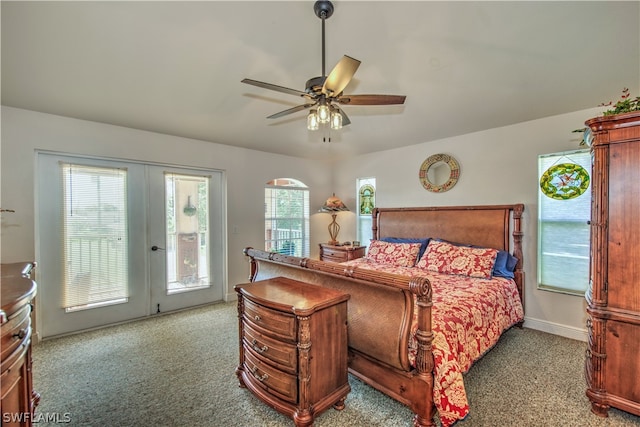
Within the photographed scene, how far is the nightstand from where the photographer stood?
464 centimetres

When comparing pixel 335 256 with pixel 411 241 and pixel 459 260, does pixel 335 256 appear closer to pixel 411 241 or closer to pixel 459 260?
pixel 411 241

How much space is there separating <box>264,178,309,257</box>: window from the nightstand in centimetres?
62

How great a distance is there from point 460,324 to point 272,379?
1.39 m

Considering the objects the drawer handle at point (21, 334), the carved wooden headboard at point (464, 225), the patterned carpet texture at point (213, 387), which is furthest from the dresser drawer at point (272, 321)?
the carved wooden headboard at point (464, 225)

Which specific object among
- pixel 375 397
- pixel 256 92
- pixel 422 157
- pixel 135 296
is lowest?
pixel 375 397

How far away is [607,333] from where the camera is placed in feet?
6.34

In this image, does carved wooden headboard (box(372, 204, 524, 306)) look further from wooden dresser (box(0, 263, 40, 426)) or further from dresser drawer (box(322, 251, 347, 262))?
wooden dresser (box(0, 263, 40, 426))

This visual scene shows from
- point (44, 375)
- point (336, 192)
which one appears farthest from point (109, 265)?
point (336, 192)

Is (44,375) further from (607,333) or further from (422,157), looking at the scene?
(422,157)

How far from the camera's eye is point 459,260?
3.30 metres

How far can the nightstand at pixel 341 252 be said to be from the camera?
15.2 feet

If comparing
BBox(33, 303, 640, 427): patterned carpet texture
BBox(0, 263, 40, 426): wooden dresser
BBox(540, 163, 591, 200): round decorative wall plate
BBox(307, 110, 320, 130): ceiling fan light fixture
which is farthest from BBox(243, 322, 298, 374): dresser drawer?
BBox(540, 163, 591, 200): round decorative wall plate

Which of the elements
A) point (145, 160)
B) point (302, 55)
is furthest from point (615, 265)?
point (145, 160)

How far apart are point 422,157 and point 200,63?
3.28 meters
